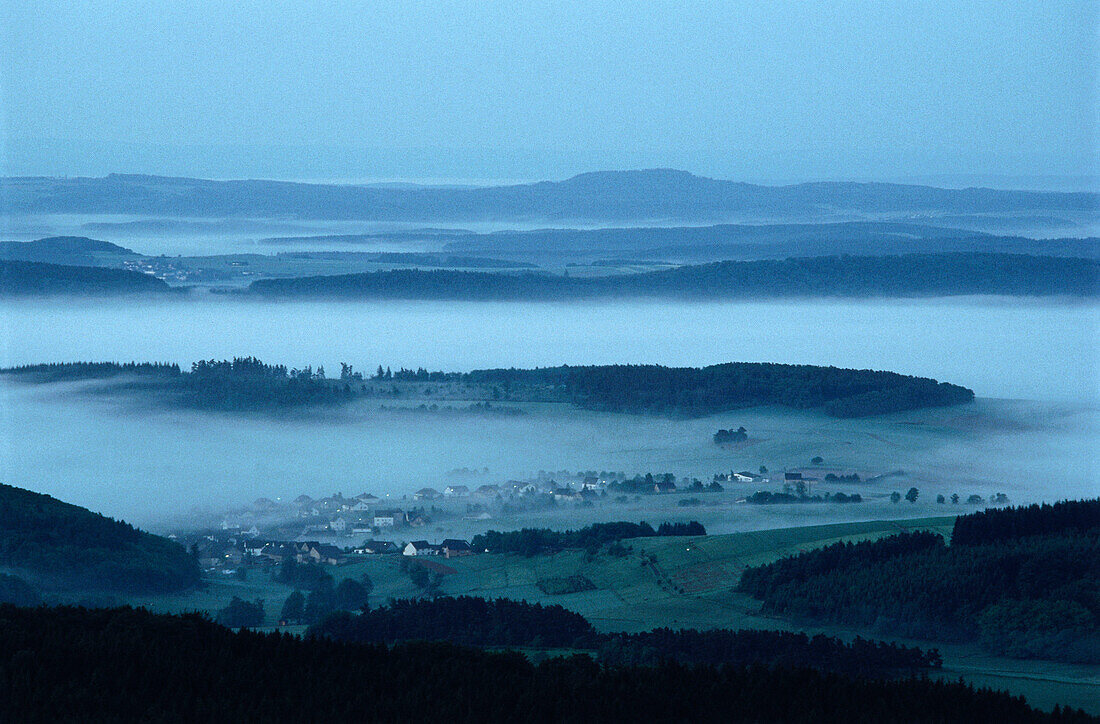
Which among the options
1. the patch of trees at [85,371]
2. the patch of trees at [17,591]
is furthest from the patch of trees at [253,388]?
the patch of trees at [17,591]

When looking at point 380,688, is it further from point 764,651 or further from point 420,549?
point 420,549

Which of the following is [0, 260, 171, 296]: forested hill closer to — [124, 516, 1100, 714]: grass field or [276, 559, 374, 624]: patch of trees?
[276, 559, 374, 624]: patch of trees

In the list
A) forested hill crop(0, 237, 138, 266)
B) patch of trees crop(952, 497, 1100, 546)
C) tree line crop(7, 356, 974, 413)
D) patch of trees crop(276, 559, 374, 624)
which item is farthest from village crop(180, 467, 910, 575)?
forested hill crop(0, 237, 138, 266)

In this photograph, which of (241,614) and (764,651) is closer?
(764,651)

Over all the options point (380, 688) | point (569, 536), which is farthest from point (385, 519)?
point (380, 688)

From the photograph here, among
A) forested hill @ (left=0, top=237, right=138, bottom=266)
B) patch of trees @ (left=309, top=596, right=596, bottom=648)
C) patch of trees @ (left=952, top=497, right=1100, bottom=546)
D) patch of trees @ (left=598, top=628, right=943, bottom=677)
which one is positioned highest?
forested hill @ (left=0, top=237, right=138, bottom=266)

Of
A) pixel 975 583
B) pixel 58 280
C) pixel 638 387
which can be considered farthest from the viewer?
pixel 58 280
